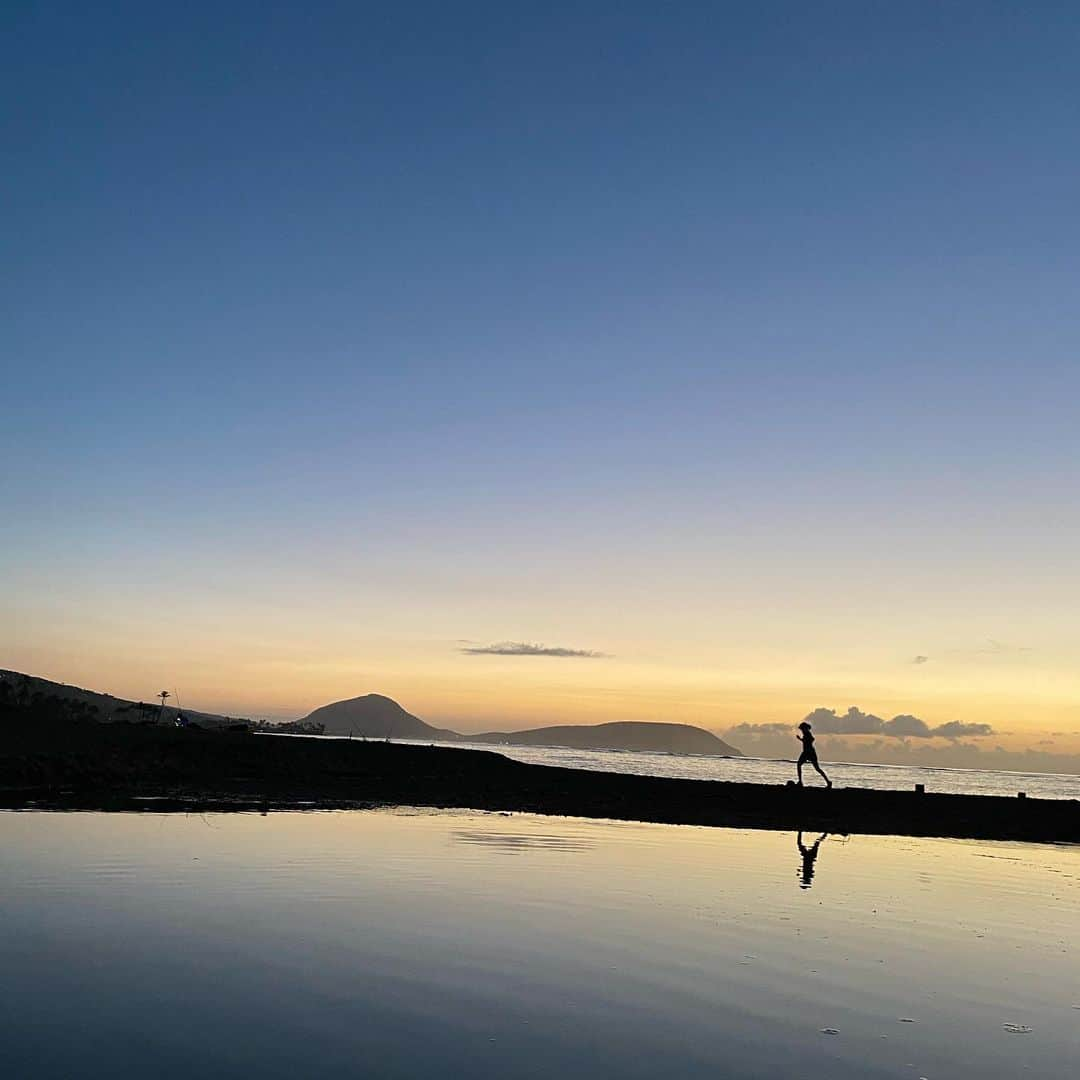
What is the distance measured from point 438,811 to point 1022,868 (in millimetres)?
14134

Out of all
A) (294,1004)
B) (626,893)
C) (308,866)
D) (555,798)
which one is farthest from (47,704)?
(294,1004)

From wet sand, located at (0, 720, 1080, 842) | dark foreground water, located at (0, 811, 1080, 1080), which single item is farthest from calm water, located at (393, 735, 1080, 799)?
dark foreground water, located at (0, 811, 1080, 1080)

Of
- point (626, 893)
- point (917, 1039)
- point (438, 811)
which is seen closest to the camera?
point (917, 1039)

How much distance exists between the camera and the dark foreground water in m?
7.59

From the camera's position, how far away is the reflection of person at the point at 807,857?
55.9ft

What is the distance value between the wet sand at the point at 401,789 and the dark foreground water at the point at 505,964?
905 cm

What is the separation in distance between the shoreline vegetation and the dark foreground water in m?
8.90

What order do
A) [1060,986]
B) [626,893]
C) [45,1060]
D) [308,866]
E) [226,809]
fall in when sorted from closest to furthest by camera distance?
[45,1060] < [1060,986] < [626,893] < [308,866] < [226,809]

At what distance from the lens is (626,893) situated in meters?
15.1

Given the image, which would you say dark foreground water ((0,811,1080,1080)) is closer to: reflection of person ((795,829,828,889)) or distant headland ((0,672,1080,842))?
reflection of person ((795,829,828,889))

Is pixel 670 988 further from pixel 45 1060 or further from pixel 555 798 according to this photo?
pixel 555 798

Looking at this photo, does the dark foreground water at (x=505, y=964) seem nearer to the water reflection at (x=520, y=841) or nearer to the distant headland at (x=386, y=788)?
the water reflection at (x=520, y=841)

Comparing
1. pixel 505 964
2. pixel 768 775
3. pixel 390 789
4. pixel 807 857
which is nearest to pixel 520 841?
pixel 807 857

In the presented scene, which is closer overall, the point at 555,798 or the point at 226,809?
the point at 226,809
